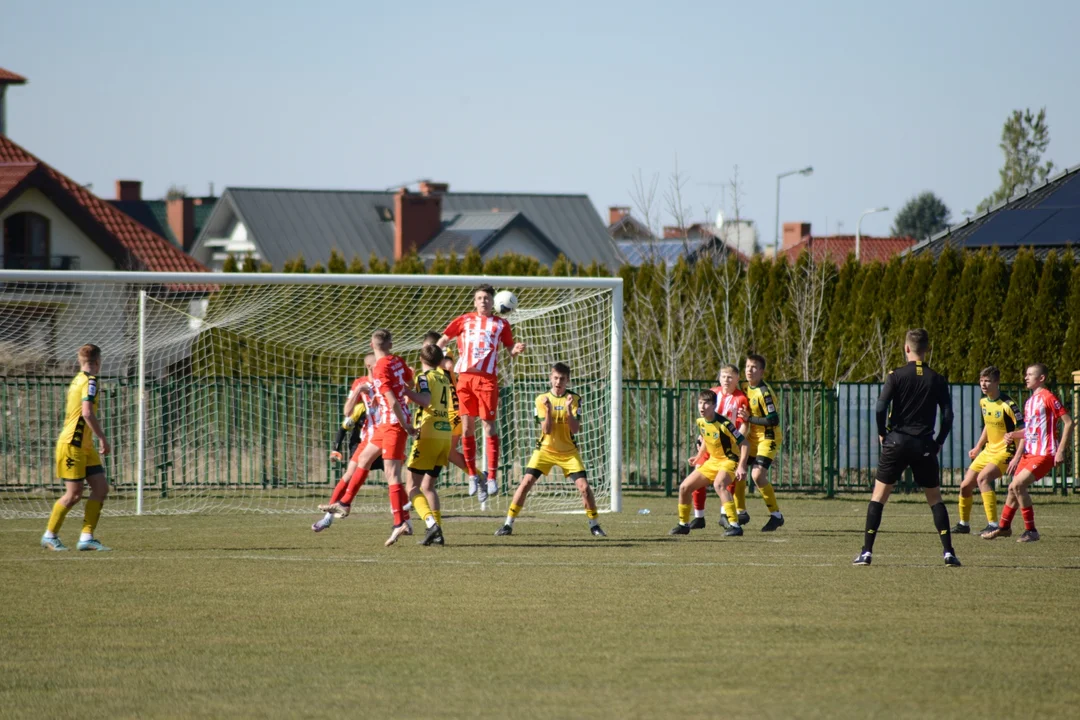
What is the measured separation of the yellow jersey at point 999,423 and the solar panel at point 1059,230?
11.8 metres

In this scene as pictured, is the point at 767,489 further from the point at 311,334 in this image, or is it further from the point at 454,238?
the point at 454,238

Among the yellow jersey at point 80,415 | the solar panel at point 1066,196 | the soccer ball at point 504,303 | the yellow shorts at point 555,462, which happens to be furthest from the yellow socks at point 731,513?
the solar panel at point 1066,196

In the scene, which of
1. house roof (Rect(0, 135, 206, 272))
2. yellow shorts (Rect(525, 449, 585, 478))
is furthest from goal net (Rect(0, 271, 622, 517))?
house roof (Rect(0, 135, 206, 272))

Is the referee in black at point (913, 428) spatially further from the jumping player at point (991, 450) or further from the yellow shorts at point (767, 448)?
the yellow shorts at point (767, 448)

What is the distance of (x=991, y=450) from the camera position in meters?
13.3

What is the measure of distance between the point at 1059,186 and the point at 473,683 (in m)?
25.7

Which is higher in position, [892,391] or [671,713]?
[892,391]

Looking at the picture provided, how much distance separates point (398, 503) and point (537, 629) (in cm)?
455

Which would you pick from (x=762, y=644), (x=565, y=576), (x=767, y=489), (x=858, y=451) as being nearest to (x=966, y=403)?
(x=858, y=451)

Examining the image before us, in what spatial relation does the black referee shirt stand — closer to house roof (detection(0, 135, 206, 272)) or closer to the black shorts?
the black shorts

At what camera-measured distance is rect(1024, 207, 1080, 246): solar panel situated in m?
24.4

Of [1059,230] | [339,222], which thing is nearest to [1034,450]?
[1059,230]

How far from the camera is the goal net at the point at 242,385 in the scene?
1703 centimetres

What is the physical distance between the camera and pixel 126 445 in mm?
19406
